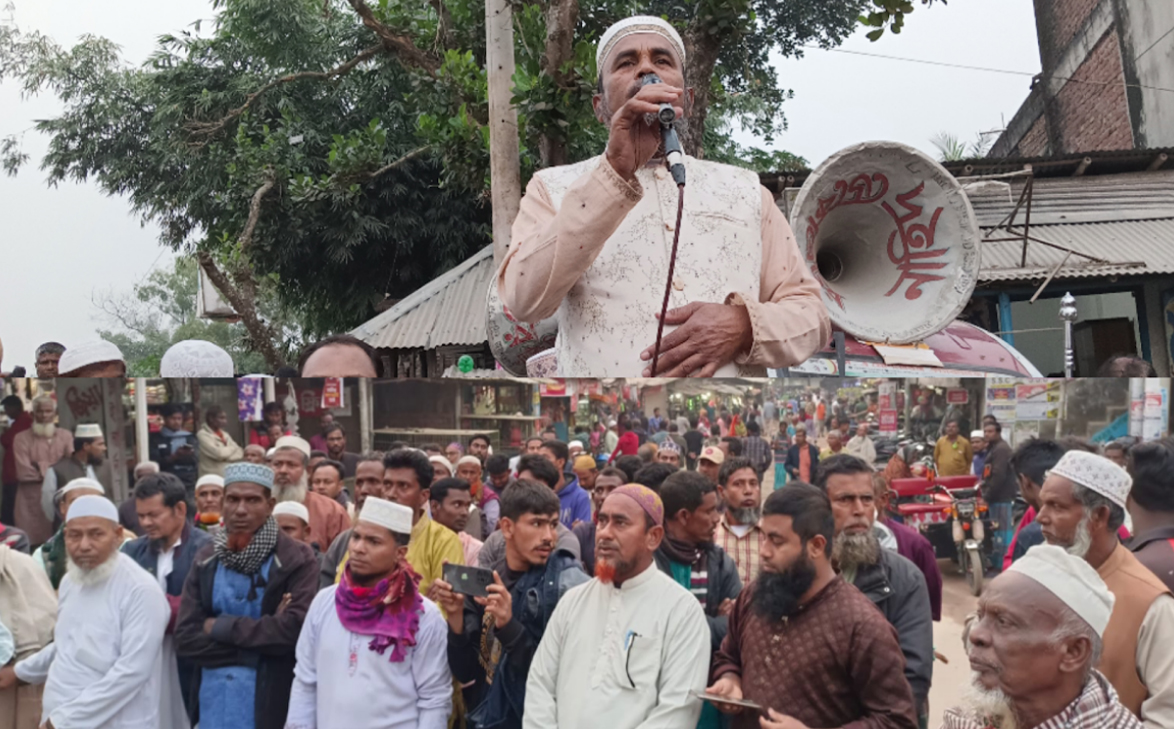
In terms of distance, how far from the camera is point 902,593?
265cm

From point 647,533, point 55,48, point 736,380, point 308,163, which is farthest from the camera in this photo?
point 55,48

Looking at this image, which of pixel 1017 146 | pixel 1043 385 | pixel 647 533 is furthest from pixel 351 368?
pixel 1017 146

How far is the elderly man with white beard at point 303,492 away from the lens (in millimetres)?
2906

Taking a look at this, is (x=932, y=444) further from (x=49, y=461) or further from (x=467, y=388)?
(x=49, y=461)

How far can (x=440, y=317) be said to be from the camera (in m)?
12.6

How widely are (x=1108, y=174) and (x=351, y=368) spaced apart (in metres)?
12.8

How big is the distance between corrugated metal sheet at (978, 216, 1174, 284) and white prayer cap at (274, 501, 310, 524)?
9.65 metres

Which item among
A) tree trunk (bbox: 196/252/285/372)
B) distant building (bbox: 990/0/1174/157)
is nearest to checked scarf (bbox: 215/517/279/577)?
tree trunk (bbox: 196/252/285/372)

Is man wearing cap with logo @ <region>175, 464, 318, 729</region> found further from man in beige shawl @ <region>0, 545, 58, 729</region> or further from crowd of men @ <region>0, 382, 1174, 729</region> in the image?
man in beige shawl @ <region>0, 545, 58, 729</region>

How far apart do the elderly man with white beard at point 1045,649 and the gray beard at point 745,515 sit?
0.62 m

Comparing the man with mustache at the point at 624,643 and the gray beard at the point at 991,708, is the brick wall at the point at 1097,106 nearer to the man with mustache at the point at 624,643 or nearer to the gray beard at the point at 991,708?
the man with mustache at the point at 624,643

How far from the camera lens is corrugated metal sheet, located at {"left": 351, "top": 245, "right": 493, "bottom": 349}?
12047 mm

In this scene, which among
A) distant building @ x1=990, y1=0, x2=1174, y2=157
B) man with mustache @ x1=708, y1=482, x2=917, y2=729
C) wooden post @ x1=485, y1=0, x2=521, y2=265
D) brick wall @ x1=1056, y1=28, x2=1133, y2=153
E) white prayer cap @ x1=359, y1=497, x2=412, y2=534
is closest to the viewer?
man with mustache @ x1=708, y1=482, x2=917, y2=729

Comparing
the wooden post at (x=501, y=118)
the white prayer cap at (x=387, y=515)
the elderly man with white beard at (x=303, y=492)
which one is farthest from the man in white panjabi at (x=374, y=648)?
the wooden post at (x=501, y=118)
